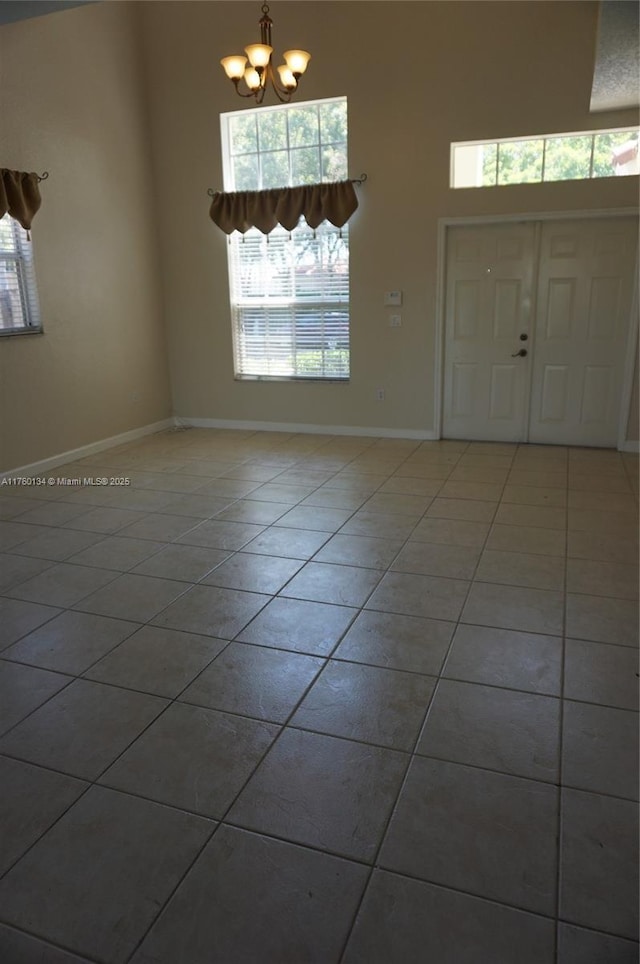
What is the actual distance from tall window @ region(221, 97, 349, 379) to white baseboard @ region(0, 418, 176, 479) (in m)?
0.99

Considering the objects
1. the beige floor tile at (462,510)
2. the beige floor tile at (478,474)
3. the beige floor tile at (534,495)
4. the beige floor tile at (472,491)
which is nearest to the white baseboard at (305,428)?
the beige floor tile at (478,474)

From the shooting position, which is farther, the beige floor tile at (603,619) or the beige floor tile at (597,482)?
the beige floor tile at (597,482)

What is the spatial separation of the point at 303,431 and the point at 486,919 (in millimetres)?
5222

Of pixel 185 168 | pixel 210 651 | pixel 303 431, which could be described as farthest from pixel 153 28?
pixel 210 651

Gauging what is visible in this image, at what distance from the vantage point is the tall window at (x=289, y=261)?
226 inches

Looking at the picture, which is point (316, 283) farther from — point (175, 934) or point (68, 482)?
point (175, 934)

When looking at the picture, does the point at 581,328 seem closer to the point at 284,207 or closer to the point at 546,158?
the point at 546,158

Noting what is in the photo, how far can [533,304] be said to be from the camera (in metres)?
5.46

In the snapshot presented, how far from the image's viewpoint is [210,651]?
2498 millimetres

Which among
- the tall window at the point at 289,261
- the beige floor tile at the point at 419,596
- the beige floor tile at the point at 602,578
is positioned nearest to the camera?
the beige floor tile at the point at 419,596

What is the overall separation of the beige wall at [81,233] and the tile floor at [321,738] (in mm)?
1626

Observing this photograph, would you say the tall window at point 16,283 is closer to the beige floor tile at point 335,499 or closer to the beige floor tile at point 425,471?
the beige floor tile at point 335,499

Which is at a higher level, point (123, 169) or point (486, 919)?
point (123, 169)

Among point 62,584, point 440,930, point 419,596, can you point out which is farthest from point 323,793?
point 62,584
